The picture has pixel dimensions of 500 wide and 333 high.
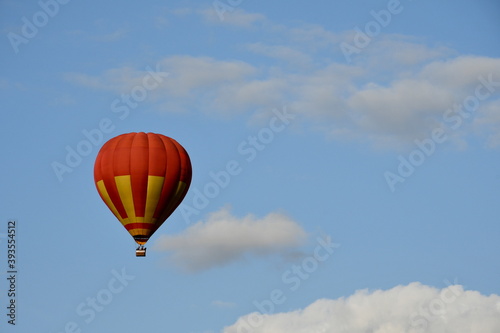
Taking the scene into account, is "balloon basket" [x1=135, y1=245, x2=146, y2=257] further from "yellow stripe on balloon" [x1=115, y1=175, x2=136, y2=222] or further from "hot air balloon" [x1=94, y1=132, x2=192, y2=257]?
"yellow stripe on balloon" [x1=115, y1=175, x2=136, y2=222]

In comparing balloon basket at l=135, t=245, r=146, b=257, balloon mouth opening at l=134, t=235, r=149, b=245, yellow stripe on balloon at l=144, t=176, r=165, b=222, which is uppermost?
yellow stripe on balloon at l=144, t=176, r=165, b=222

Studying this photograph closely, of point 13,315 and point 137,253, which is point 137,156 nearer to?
point 137,253

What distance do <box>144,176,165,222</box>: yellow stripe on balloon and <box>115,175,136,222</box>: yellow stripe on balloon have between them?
3.07ft

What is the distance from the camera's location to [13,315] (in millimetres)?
96250

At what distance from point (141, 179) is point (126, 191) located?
1.22 meters

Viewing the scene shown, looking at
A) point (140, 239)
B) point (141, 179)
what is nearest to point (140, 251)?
point (140, 239)

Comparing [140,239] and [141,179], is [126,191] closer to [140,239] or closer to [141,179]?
[141,179]

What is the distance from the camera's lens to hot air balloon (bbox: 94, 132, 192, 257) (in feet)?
331

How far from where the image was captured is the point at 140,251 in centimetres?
10144

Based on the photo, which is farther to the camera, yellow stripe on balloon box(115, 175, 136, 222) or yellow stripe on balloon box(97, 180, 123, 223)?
yellow stripe on balloon box(97, 180, 123, 223)

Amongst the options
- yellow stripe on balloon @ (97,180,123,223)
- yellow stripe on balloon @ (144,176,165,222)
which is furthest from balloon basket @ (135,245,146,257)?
yellow stripe on balloon @ (97,180,123,223)

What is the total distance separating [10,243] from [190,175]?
12466mm

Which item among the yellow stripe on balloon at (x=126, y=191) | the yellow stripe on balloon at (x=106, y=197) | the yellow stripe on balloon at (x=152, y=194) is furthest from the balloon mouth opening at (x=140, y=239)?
the yellow stripe on balloon at (x=106, y=197)

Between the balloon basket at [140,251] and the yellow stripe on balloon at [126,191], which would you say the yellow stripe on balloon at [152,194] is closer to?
the yellow stripe on balloon at [126,191]
